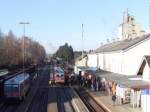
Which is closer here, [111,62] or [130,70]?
[130,70]

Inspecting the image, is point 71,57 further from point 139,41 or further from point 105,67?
point 139,41

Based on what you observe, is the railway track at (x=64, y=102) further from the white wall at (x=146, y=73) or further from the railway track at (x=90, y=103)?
the white wall at (x=146, y=73)


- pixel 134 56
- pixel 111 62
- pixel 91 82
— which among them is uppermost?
pixel 134 56

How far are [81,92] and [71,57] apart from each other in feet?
355

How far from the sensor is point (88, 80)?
6250 centimetres

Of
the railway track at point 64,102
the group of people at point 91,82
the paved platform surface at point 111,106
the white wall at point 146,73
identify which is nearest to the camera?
the white wall at point 146,73

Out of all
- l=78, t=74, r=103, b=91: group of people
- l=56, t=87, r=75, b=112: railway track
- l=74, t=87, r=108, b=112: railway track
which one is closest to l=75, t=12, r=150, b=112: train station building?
l=78, t=74, r=103, b=91: group of people

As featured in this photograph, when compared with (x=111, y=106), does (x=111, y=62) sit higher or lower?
higher

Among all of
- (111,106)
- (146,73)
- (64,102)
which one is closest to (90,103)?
(64,102)

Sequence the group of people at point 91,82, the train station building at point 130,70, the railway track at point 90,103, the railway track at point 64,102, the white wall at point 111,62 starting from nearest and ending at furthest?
the train station building at point 130,70 < the railway track at point 64,102 < the railway track at point 90,103 < the white wall at point 111,62 < the group of people at point 91,82

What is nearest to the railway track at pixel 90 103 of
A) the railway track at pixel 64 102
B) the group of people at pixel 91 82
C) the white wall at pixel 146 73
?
the railway track at pixel 64 102

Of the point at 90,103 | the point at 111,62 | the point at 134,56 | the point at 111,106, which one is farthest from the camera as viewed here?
the point at 111,62

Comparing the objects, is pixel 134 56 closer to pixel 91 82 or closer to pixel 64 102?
pixel 91 82

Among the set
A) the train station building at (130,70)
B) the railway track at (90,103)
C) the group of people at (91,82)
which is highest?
the train station building at (130,70)
